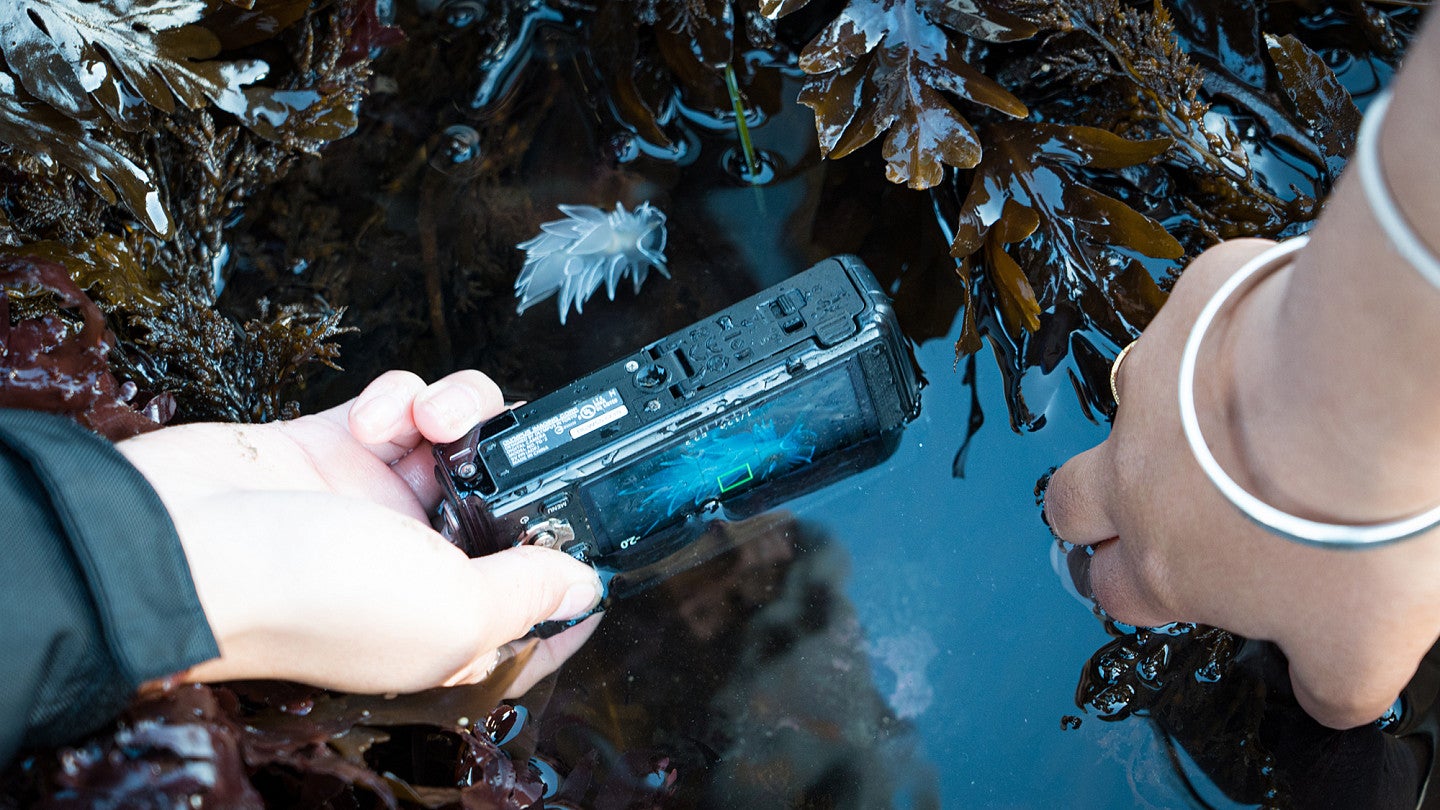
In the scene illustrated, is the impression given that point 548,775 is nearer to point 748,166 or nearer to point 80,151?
point 748,166

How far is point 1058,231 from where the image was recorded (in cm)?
164

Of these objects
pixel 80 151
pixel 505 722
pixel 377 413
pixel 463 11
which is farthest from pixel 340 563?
pixel 463 11

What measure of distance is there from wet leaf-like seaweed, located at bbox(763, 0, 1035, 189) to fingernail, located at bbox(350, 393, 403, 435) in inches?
31.3

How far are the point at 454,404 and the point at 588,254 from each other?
502mm

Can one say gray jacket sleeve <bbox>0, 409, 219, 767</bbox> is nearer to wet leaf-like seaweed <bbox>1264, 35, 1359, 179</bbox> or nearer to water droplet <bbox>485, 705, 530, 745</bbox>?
water droplet <bbox>485, 705, 530, 745</bbox>

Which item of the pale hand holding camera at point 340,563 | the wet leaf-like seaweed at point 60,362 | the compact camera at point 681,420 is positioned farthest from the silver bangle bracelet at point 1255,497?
the wet leaf-like seaweed at point 60,362

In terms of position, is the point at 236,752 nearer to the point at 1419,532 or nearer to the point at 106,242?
the point at 106,242

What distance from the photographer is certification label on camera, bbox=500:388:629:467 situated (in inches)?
55.6

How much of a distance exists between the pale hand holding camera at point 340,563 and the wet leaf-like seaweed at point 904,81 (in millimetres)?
751

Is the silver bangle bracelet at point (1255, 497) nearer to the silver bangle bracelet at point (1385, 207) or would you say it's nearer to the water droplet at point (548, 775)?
the silver bangle bracelet at point (1385, 207)

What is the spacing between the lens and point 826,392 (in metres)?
1.49

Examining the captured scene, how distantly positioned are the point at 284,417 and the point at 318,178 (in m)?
0.55

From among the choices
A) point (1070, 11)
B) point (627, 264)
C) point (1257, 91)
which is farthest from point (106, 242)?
point (1257, 91)

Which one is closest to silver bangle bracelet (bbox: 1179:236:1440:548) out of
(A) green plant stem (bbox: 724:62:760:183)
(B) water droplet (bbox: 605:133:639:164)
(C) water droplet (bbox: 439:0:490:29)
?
(A) green plant stem (bbox: 724:62:760:183)
